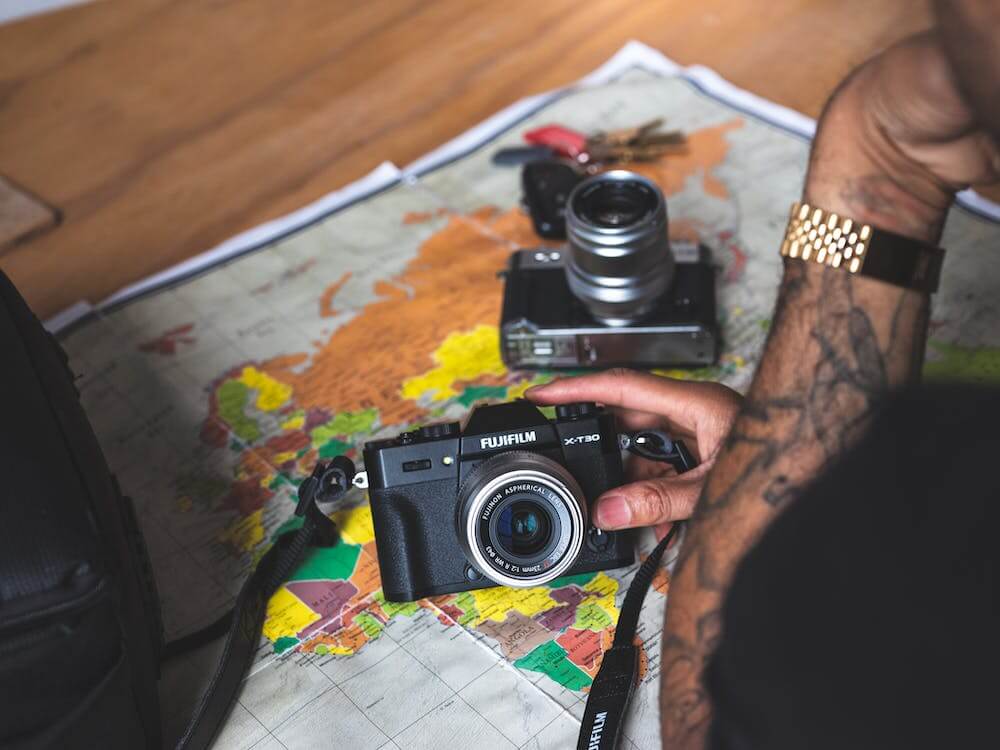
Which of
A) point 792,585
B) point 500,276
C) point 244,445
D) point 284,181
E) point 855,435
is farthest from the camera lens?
point 284,181

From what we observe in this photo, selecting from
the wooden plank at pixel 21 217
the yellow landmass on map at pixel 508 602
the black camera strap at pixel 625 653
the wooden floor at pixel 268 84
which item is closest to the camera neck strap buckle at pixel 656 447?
the black camera strap at pixel 625 653

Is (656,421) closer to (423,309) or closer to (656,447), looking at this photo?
(656,447)

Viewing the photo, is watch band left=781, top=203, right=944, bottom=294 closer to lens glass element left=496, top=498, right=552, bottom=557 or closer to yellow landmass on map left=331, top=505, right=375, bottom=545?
lens glass element left=496, top=498, right=552, bottom=557

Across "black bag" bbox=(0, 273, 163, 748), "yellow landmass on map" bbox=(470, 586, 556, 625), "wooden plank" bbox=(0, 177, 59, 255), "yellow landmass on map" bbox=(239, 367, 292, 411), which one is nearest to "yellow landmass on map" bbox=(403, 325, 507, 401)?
"yellow landmass on map" bbox=(239, 367, 292, 411)

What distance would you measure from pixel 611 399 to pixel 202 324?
1.36ft

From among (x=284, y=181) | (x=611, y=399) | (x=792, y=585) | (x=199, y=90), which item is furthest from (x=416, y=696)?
(x=199, y=90)

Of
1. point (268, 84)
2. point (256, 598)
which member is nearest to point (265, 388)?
point (256, 598)

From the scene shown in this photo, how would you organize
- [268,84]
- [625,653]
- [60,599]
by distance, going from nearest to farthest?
[60,599] → [625,653] → [268,84]

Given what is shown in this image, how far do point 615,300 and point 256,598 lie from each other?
0.37 m

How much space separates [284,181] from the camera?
1.21 meters

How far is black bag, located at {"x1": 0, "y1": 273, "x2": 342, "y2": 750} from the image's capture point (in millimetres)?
604

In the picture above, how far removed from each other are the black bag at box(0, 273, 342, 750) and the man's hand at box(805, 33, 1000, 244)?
0.45 metres

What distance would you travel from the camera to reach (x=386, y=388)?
0.99m

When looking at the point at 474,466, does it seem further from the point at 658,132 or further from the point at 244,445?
the point at 658,132
